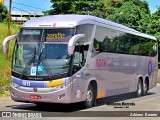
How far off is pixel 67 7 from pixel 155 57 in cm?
2677

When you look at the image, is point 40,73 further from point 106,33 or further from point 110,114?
point 106,33

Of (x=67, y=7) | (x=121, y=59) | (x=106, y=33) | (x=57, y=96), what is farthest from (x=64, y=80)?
(x=67, y=7)

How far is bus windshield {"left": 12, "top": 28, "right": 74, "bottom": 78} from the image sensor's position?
42.7ft

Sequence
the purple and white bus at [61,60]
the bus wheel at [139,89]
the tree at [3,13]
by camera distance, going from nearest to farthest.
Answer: the purple and white bus at [61,60] < the bus wheel at [139,89] < the tree at [3,13]

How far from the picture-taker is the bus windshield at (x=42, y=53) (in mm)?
13016

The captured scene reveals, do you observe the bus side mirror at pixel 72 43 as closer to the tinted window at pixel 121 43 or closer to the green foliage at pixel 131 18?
the tinted window at pixel 121 43

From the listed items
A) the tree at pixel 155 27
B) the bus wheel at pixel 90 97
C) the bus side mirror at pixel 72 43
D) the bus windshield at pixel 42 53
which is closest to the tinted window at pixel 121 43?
the bus wheel at pixel 90 97

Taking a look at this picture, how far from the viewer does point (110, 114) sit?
12766 mm

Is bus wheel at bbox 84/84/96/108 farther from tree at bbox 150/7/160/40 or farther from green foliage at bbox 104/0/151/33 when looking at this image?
tree at bbox 150/7/160/40

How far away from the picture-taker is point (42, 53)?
13.2 meters

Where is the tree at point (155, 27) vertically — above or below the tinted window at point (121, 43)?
above

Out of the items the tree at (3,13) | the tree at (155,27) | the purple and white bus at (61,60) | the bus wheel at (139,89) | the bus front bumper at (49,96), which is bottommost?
the bus wheel at (139,89)

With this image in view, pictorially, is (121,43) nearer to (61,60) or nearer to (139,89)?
(139,89)

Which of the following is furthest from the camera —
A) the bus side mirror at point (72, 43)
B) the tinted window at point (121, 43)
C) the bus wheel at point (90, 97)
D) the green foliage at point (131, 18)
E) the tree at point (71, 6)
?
the green foliage at point (131, 18)
